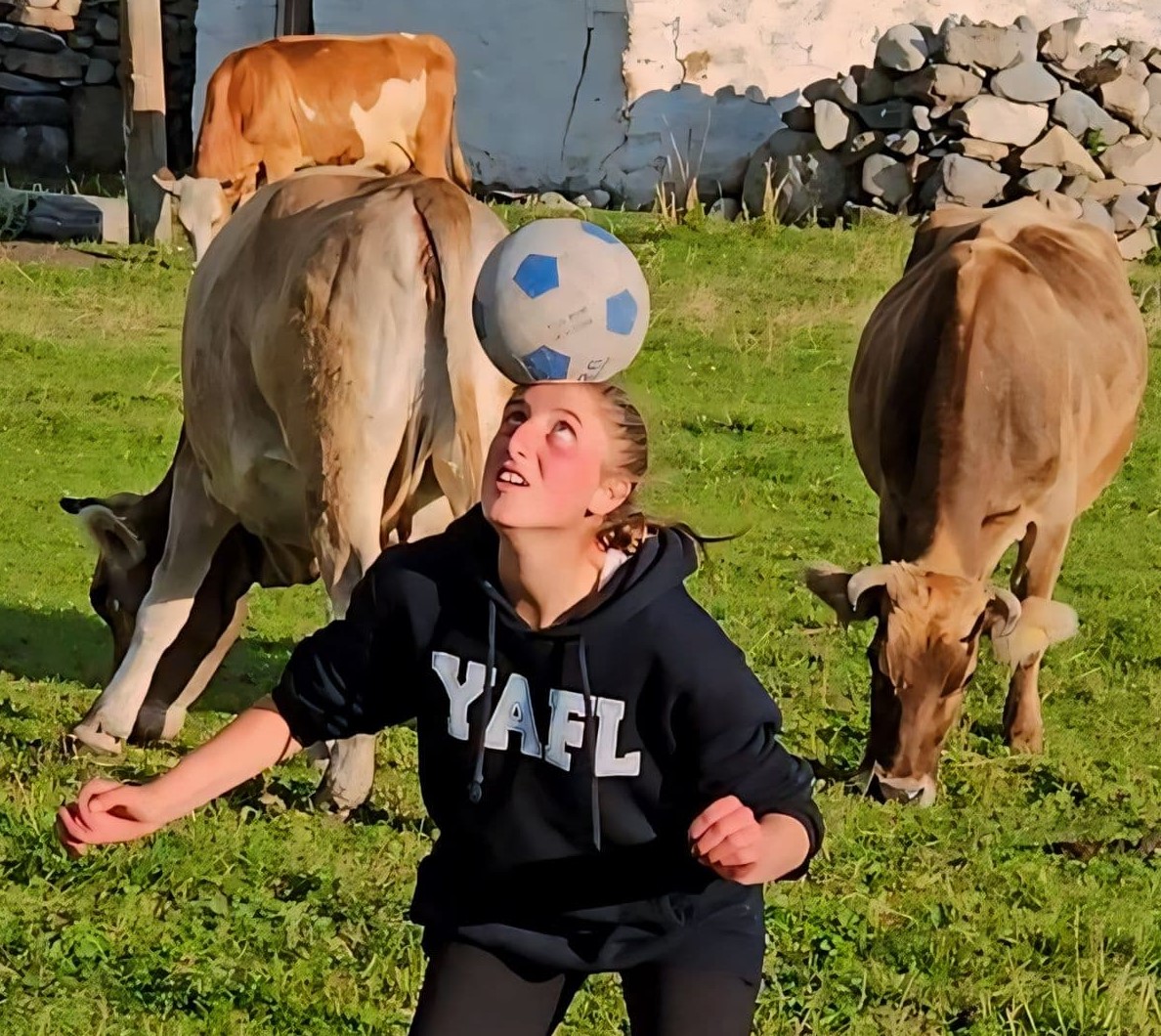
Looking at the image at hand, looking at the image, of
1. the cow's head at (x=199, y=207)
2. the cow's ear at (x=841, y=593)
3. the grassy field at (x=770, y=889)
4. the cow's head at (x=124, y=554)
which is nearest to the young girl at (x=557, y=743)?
the grassy field at (x=770, y=889)

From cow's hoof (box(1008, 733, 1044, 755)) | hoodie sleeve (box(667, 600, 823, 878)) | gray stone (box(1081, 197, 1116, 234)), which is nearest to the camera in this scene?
hoodie sleeve (box(667, 600, 823, 878))

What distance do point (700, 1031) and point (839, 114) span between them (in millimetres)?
13935

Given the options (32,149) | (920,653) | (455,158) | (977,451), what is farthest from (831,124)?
(920,653)

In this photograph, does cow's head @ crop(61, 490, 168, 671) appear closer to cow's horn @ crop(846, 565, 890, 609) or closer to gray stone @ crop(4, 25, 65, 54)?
cow's horn @ crop(846, 565, 890, 609)

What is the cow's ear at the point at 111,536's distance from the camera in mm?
6195

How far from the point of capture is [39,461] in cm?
928

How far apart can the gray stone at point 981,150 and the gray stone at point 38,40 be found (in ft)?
31.5

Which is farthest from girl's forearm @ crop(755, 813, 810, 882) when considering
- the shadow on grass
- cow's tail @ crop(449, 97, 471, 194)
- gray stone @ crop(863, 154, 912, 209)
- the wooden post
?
gray stone @ crop(863, 154, 912, 209)

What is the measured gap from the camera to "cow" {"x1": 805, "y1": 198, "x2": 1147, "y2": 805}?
554cm

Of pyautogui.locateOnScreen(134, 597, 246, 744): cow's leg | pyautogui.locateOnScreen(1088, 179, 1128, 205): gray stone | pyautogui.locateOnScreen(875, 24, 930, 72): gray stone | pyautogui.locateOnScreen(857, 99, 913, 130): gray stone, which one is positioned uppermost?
pyautogui.locateOnScreen(875, 24, 930, 72): gray stone

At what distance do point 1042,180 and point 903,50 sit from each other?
5.18 ft

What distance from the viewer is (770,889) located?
4719mm

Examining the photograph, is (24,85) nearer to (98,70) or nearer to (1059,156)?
(98,70)

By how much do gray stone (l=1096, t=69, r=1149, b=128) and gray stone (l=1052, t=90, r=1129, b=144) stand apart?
0.10 meters
